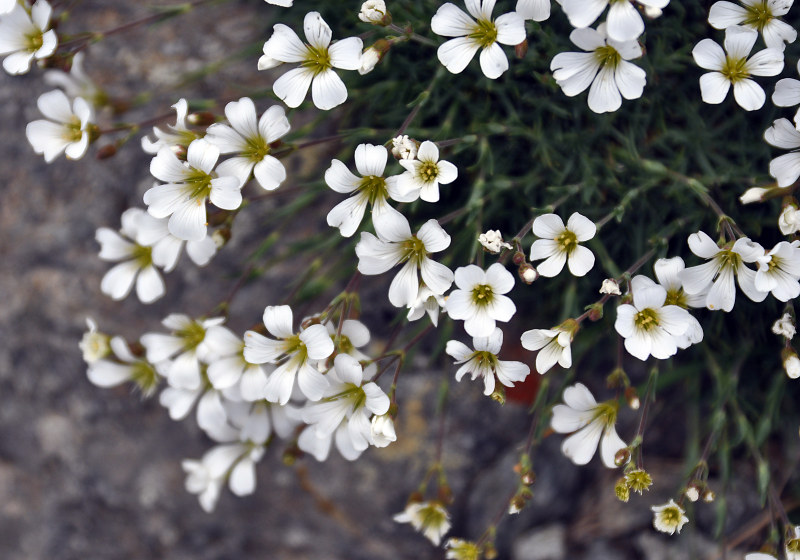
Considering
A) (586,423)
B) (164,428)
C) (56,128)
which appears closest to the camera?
(586,423)

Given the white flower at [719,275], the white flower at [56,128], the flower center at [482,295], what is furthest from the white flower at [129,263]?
the white flower at [719,275]

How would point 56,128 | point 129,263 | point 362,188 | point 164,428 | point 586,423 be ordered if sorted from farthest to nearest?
point 164,428, point 129,263, point 56,128, point 586,423, point 362,188

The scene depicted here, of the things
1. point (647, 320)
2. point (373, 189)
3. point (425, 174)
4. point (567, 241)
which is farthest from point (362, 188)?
point (647, 320)

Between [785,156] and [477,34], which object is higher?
[477,34]

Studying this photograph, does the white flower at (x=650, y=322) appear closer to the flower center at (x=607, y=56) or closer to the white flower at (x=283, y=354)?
A: the flower center at (x=607, y=56)

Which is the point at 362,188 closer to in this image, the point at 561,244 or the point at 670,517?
the point at 561,244

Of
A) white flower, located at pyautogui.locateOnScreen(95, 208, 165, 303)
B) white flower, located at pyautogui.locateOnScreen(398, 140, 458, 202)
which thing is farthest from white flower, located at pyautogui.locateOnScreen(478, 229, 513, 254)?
white flower, located at pyautogui.locateOnScreen(95, 208, 165, 303)
